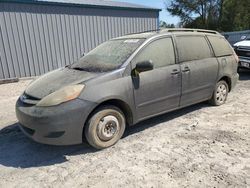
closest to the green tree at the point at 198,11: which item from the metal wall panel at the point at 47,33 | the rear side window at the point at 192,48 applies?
the metal wall panel at the point at 47,33

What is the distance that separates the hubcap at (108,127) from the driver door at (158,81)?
0.45 m

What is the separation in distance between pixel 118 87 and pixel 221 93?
2.95 meters

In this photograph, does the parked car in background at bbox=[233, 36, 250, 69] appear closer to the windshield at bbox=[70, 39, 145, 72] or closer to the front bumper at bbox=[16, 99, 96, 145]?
the windshield at bbox=[70, 39, 145, 72]

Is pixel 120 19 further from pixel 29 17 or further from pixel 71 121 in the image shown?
pixel 71 121

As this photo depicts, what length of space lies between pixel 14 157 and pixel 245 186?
10.1 feet

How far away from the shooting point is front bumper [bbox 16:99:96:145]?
339 cm

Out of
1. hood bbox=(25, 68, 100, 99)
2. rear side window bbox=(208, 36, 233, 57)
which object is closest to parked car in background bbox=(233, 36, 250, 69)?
rear side window bbox=(208, 36, 233, 57)

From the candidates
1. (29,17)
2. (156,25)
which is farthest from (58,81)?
(156,25)

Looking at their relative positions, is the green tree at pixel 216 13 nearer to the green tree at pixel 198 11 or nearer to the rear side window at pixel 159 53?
the green tree at pixel 198 11

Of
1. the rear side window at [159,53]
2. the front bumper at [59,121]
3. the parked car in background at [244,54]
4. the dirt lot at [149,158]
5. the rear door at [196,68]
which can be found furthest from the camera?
the parked car in background at [244,54]

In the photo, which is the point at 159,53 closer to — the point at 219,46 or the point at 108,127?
the point at 108,127

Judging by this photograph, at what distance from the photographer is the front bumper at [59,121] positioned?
339 centimetres

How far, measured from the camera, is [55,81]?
13.0 feet

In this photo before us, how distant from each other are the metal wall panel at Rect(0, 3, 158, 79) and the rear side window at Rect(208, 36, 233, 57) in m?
7.13
